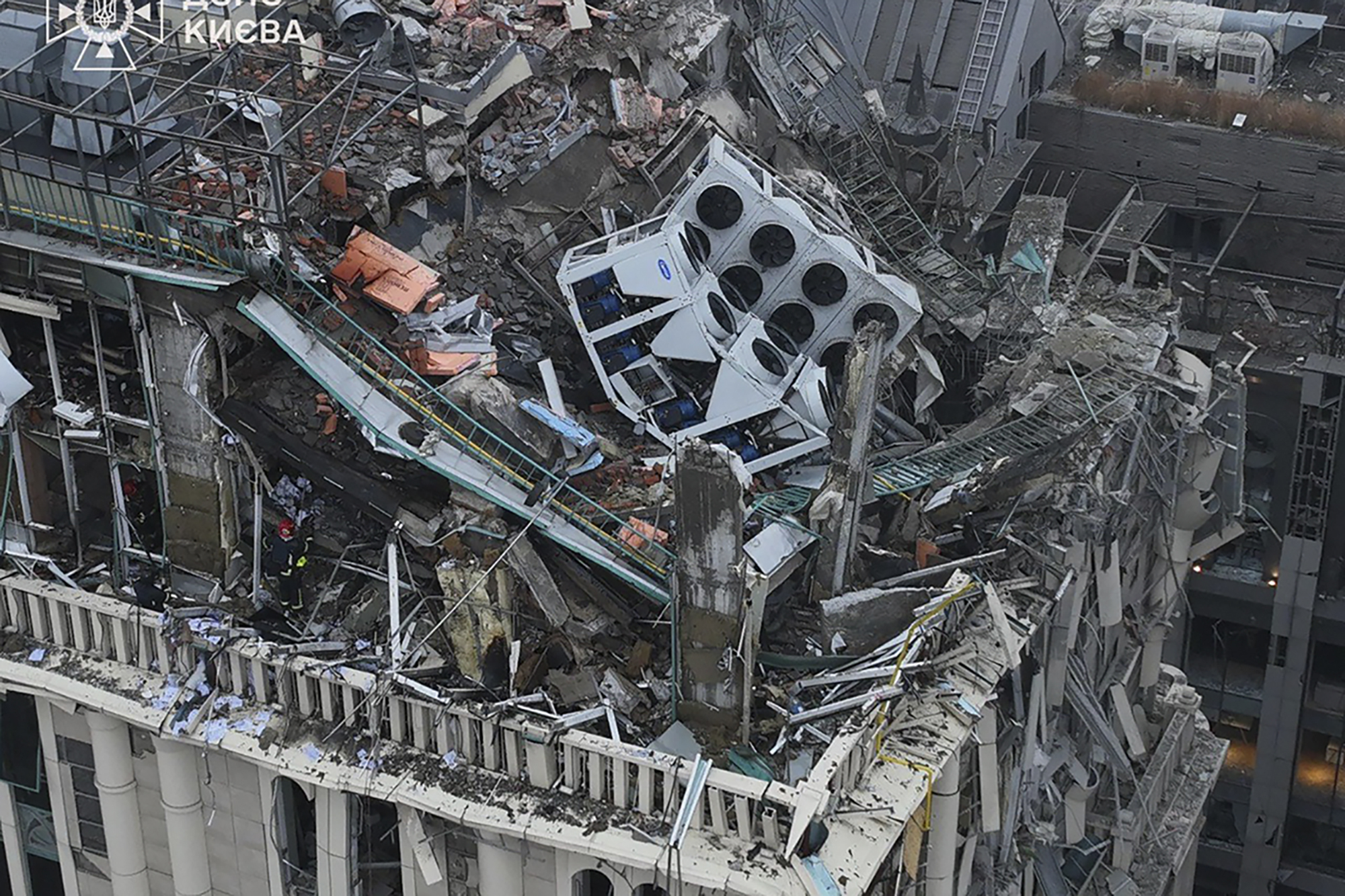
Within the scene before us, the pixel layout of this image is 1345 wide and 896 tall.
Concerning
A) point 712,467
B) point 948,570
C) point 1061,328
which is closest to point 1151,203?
point 1061,328

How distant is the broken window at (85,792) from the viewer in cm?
3153

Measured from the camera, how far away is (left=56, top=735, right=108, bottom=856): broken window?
31.5 m

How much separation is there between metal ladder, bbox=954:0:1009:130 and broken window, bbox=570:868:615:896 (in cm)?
2657

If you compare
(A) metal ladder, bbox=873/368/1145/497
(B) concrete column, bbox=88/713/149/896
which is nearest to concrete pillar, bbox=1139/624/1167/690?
(A) metal ladder, bbox=873/368/1145/497

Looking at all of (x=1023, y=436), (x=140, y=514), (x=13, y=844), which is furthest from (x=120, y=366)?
(x=1023, y=436)

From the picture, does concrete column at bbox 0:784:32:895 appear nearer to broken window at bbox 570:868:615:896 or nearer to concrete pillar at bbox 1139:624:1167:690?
broken window at bbox 570:868:615:896

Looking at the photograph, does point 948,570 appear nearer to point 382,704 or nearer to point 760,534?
point 760,534

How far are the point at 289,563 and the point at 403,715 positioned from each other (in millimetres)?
3601

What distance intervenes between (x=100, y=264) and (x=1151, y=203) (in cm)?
2999

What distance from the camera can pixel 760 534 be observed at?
1158 inches

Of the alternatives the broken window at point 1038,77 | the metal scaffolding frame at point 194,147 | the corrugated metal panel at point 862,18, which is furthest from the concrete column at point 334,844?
the broken window at point 1038,77

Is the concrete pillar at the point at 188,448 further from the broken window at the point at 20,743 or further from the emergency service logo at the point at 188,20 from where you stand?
the emergency service logo at the point at 188,20

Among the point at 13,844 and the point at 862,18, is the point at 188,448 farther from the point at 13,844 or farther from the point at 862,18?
the point at 862,18

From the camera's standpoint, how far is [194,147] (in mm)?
32688
